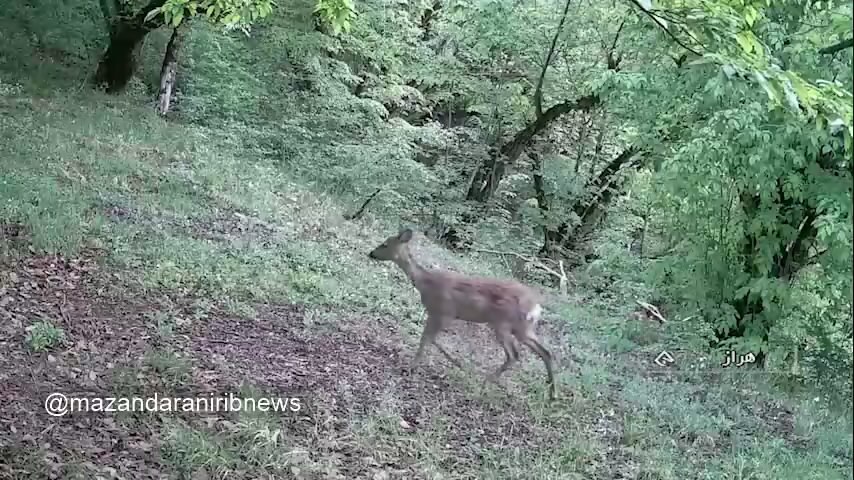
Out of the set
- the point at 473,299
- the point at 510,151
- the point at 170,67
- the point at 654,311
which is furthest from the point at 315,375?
the point at 170,67

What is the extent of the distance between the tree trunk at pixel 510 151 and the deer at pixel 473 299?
1425mm

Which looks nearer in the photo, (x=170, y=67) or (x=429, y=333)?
(x=429, y=333)

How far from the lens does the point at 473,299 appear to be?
3.22 meters

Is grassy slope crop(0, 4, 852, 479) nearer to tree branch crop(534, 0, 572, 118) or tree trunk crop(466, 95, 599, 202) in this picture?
tree trunk crop(466, 95, 599, 202)

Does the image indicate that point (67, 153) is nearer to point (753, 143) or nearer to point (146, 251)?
point (146, 251)

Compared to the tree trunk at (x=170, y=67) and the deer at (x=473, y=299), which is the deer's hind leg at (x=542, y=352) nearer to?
the deer at (x=473, y=299)

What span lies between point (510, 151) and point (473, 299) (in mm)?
3345

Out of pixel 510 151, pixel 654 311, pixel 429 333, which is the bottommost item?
pixel 654 311

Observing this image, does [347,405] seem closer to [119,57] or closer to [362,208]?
[362,208]

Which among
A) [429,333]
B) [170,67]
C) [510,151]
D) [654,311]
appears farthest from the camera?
[170,67]

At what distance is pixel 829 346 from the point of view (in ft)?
9.39

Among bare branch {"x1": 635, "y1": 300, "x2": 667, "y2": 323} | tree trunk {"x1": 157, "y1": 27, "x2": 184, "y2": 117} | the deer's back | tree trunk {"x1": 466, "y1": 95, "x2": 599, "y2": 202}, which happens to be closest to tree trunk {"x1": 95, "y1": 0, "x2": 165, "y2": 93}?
tree trunk {"x1": 157, "y1": 27, "x2": 184, "y2": 117}

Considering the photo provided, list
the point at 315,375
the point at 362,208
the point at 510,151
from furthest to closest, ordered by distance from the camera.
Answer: the point at 510,151, the point at 362,208, the point at 315,375

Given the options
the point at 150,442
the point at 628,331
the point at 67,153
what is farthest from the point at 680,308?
the point at 67,153
